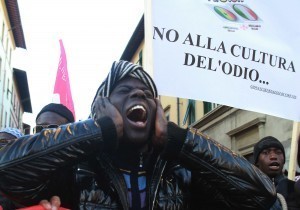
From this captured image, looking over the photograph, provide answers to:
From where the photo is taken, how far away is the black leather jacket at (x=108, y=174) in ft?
5.03

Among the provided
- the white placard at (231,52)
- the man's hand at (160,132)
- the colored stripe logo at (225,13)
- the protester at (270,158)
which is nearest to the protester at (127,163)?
the man's hand at (160,132)

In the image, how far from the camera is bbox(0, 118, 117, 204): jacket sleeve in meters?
1.52

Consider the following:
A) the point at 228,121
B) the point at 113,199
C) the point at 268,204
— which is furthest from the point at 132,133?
the point at 228,121

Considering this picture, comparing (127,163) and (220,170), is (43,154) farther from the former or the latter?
(220,170)

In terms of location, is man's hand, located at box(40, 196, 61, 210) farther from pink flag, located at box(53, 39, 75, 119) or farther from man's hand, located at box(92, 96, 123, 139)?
pink flag, located at box(53, 39, 75, 119)

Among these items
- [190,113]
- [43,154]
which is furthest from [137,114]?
[190,113]

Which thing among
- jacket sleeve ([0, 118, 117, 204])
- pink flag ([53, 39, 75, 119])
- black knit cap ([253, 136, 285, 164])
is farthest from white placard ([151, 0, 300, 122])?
pink flag ([53, 39, 75, 119])

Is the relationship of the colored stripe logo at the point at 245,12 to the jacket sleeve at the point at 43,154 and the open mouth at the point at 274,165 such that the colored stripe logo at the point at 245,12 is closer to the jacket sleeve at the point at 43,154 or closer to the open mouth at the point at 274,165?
the open mouth at the point at 274,165

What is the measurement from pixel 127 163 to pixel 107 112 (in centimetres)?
21

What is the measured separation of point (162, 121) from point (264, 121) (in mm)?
10410

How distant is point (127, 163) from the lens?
5.54 ft

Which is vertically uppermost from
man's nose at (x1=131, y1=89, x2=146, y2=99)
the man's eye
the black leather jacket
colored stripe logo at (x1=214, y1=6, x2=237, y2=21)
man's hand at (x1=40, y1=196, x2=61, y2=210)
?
colored stripe logo at (x1=214, y1=6, x2=237, y2=21)

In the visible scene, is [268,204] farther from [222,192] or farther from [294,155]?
[294,155]

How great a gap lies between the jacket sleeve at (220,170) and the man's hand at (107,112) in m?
0.18
